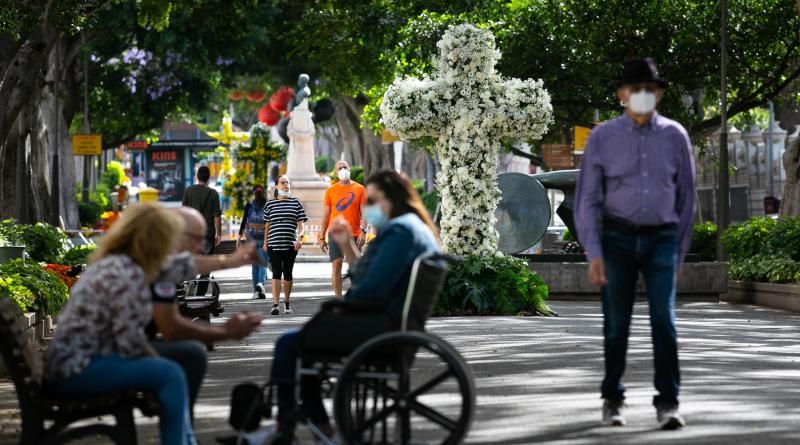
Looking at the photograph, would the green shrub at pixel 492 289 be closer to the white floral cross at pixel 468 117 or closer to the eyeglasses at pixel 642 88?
the white floral cross at pixel 468 117

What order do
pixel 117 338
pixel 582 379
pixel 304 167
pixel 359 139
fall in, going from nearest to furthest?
pixel 117 338
pixel 582 379
pixel 304 167
pixel 359 139

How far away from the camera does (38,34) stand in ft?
74.3

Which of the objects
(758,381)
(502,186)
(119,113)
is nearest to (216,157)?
(119,113)

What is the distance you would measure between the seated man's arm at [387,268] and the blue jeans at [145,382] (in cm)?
97

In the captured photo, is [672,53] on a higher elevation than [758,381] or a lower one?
higher

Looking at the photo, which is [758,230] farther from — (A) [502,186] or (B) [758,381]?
(B) [758,381]

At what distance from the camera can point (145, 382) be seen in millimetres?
7379

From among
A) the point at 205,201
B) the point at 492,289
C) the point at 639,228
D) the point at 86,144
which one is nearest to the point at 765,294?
the point at 492,289

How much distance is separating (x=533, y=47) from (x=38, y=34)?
14.6m

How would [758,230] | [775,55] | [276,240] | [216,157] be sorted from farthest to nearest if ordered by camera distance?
[216,157], [775,55], [758,230], [276,240]

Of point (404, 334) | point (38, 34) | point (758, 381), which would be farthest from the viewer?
point (38, 34)

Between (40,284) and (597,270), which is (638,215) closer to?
(597,270)

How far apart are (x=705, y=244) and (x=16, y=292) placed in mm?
16370

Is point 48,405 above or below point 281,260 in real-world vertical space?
below
